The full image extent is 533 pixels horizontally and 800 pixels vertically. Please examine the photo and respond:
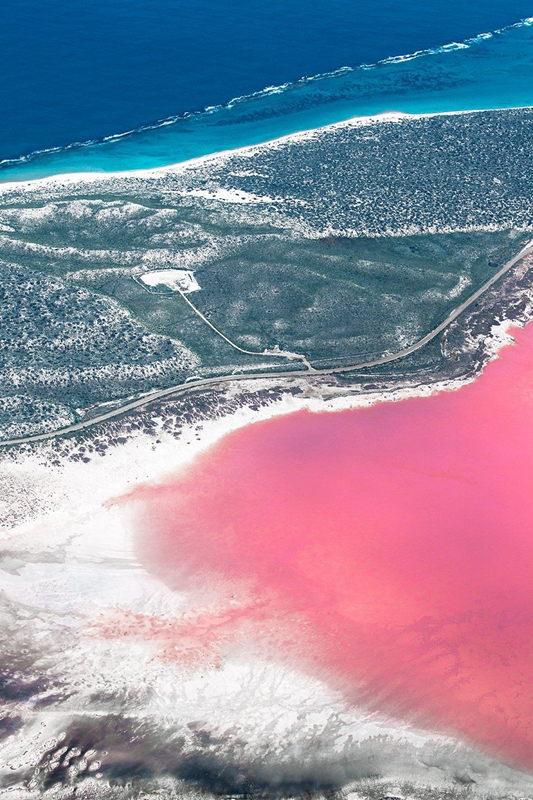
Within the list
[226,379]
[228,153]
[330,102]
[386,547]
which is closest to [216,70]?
[330,102]

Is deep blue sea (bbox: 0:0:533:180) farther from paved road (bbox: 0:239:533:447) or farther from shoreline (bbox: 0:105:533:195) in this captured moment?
paved road (bbox: 0:239:533:447)

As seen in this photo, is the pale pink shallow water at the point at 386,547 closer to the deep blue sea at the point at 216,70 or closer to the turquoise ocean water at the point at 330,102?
the turquoise ocean water at the point at 330,102

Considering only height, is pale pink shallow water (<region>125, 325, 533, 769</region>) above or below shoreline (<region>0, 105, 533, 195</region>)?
below

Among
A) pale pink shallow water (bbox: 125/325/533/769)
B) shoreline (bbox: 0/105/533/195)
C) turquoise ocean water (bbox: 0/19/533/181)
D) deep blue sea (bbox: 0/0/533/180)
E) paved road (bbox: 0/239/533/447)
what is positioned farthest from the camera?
deep blue sea (bbox: 0/0/533/180)

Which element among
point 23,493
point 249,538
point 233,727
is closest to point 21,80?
point 23,493

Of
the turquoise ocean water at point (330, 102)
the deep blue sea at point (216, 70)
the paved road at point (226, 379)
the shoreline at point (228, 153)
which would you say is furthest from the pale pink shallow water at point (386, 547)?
the deep blue sea at point (216, 70)

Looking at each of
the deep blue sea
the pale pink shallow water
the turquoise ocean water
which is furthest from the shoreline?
the pale pink shallow water

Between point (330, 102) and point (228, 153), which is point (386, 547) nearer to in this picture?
point (228, 153)
